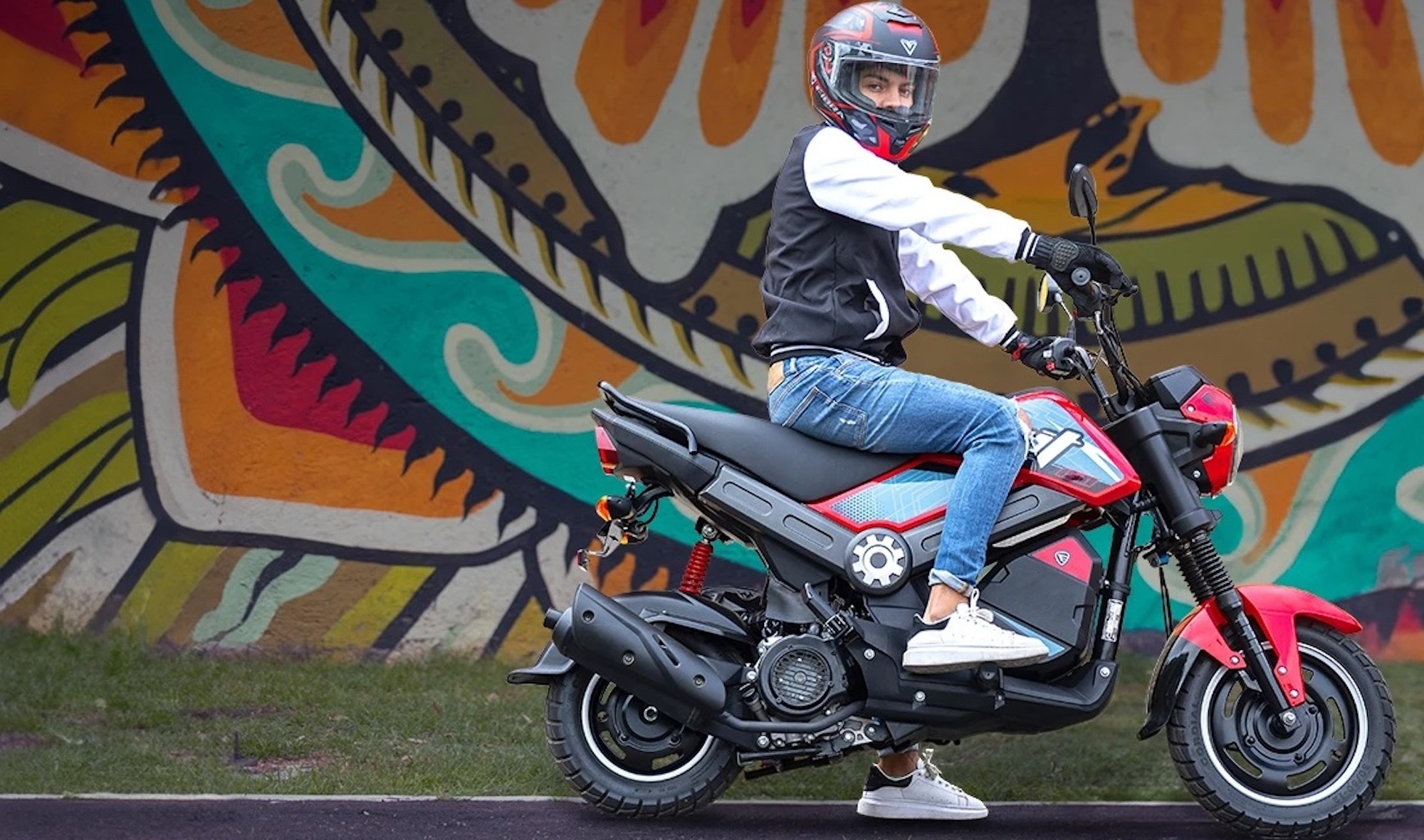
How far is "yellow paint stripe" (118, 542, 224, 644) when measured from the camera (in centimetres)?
790

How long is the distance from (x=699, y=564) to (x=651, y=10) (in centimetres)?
329

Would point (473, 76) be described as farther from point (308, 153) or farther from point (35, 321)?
point (35, 321)

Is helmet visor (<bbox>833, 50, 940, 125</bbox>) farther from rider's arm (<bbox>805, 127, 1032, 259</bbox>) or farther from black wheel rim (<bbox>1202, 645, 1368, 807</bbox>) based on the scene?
black wheel rim (<bbox>1202, 645, 1368, 807</bbox>)

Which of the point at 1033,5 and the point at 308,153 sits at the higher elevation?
the point at 1033,5

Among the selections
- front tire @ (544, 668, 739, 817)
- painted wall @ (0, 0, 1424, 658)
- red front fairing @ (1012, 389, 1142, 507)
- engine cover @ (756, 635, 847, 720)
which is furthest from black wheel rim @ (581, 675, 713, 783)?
painted wall @ (0, 0, 1424, 658)

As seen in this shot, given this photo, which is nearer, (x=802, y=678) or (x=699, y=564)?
(x=802, y=678)

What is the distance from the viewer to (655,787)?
547cm

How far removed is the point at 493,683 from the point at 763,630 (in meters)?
2.46

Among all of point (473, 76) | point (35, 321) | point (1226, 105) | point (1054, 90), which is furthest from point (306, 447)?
point (1226, 105)

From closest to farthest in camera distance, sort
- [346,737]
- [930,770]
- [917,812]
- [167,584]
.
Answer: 1. [917,812]
2. [930,770]
3. [346,737]
4. [167,584]

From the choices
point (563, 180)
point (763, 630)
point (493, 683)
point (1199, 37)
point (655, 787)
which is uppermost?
point (1199, 37)

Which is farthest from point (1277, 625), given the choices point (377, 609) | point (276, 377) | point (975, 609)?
point (276, 377)

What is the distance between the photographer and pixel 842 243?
5.45 meters

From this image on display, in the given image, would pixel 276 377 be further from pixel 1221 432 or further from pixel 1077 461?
pixel 1221 432
